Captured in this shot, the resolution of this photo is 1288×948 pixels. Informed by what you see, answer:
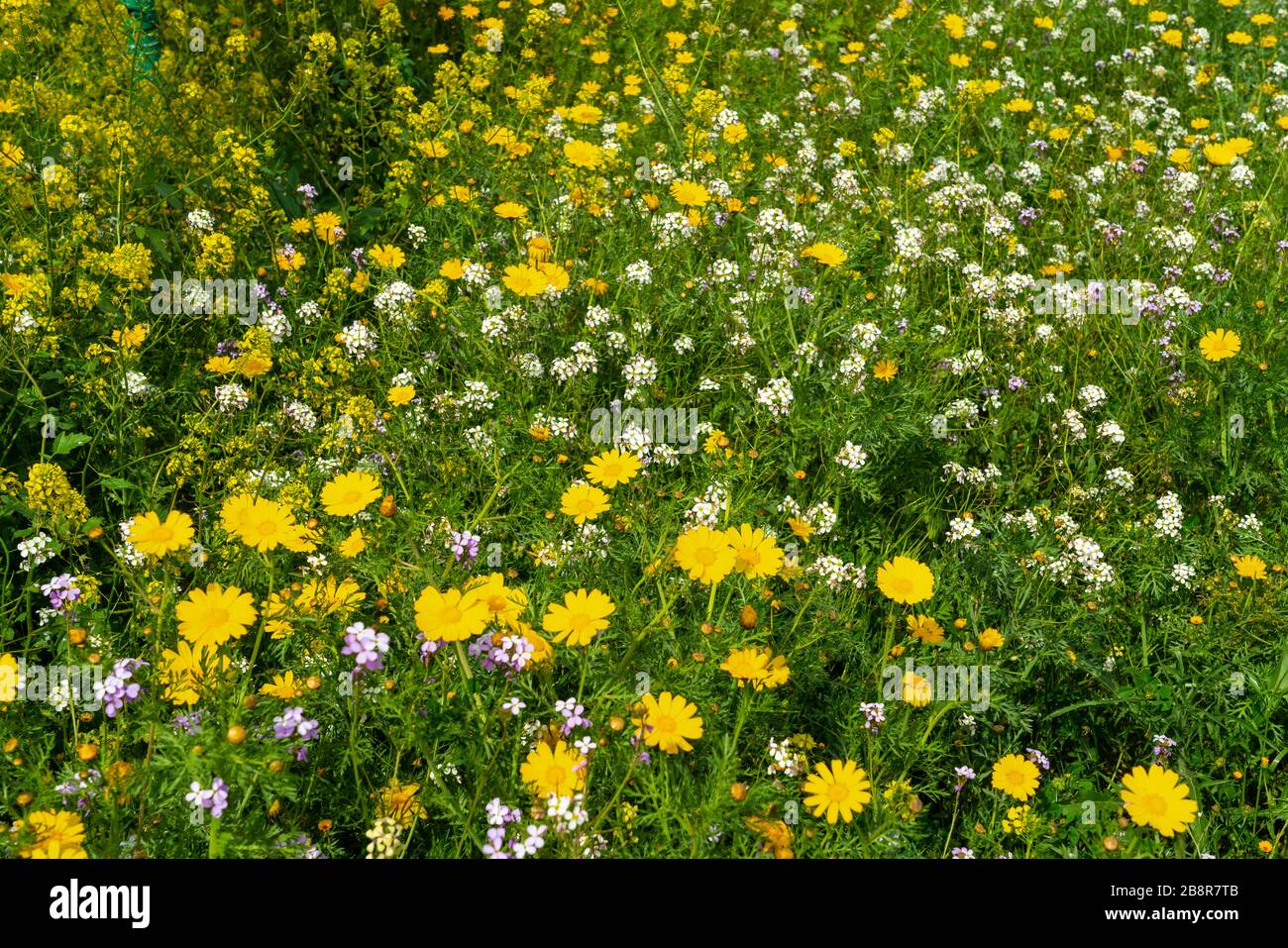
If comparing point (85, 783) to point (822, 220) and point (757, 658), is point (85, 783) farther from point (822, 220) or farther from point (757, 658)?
point (822, 220)

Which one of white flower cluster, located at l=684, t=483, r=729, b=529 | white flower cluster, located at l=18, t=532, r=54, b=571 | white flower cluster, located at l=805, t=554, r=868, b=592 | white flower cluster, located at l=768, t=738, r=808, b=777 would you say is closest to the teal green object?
white flower cluster, located at l=18, t=532, r=54, b=571

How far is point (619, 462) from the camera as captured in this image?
105 inches

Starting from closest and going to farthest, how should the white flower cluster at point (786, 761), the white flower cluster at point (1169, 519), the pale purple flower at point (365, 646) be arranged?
1. the pale purple flower at point (365, 646)
2. the white flower cluster at point (786, 761)
3. the white flower cluster at point (1169, 519)

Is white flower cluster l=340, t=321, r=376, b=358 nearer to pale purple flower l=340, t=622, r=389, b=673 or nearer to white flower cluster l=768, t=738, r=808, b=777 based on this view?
pale purple flower l=340, t=622, r=389, b=673

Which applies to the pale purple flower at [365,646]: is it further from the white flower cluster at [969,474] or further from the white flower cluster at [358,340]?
the white flower cluster at [969,474]

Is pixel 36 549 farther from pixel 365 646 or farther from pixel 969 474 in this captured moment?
pixel 969 474

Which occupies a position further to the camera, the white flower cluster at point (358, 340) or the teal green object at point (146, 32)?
the teal green object at point (146, 32)

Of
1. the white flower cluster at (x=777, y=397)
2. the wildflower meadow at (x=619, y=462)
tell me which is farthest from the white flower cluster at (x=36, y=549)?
the white flower cluster at (x=777, y=397)

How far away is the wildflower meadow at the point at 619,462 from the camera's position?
1975mm

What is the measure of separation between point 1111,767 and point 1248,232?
290 centimetres

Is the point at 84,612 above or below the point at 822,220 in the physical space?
below

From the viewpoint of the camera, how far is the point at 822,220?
13.6 ft

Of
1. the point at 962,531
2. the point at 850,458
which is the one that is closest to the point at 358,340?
the point at 850,458

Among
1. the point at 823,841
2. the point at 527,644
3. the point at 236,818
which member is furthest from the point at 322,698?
the point at 823,841
